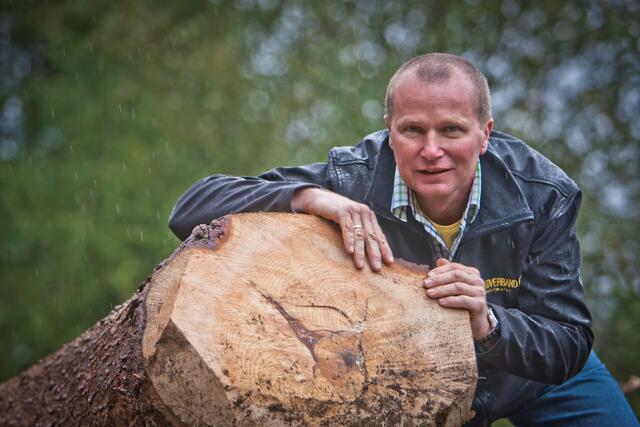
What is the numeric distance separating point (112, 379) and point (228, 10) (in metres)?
4.56

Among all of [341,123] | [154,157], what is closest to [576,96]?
[341,123]

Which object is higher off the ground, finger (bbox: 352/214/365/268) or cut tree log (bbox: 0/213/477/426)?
finger (bbox: 352/214/365/268)

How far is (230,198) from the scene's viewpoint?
2.01m

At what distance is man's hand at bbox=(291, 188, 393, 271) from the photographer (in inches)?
70.0

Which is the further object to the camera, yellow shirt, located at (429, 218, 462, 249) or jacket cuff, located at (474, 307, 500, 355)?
yellow shirt, located at (429, 218, 462, 249)

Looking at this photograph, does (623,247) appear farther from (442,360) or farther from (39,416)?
(39,416)

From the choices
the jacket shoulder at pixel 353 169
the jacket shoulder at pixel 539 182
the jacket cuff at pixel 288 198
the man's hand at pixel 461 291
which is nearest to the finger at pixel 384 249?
the man's hand at pixel 461 291

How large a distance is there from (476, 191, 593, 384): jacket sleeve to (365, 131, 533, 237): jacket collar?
120 mm

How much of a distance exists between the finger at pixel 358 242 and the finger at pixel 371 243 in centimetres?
2

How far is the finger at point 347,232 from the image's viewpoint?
1.78 meters

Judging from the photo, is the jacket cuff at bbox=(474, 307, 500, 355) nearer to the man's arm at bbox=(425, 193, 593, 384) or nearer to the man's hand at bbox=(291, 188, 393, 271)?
the man's arm at bbox=(425, 193, 593, 384)

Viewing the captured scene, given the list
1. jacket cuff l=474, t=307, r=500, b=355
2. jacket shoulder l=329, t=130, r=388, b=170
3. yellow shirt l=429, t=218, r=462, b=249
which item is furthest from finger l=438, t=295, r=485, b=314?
jacket shoulder l=329, t=130, r=388, b=170

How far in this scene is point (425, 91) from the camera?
1969mm

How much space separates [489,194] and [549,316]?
0.44 metres
